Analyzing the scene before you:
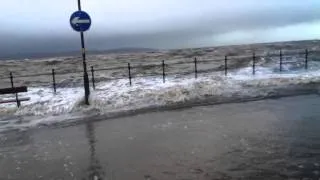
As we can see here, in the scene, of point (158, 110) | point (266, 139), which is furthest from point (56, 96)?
point (266, 139)

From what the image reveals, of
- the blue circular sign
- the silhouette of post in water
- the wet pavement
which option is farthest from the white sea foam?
the silhouette of post in water

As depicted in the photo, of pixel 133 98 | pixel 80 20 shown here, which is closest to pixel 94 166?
pixel 80 20

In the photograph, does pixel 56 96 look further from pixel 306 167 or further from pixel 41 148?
pixel 306 167

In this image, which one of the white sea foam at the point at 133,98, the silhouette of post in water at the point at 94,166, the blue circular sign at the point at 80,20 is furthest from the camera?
the blue circular sign at the point at 80,20

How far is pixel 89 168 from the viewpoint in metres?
8.00

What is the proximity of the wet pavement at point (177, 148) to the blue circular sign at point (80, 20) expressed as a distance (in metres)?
4.18

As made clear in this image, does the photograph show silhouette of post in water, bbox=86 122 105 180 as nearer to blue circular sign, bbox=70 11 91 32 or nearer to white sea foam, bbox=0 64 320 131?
white sea foam, bbox=0 64 320 131

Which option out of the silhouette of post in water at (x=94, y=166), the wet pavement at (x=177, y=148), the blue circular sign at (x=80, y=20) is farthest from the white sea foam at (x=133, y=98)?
the silhouette of post in water at (x=94, y=166)

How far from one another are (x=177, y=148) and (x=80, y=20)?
312 inches

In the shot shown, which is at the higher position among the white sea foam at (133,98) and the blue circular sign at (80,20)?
the blue circular sign at (80,20)

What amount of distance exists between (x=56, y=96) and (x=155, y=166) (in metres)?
12.1

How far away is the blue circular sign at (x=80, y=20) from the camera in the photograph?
15516mm

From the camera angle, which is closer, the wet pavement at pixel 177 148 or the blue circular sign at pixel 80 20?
the wet pavement at pixel 177 148

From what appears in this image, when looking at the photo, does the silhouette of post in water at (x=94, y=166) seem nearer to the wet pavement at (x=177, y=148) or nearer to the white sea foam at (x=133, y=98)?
the wet pavement at (x=177, y=148)
